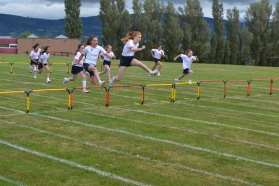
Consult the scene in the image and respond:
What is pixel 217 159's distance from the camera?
7.99m

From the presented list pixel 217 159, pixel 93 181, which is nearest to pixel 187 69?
pixel 217 159

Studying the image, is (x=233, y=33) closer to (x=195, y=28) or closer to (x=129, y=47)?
(x=195, y=28)

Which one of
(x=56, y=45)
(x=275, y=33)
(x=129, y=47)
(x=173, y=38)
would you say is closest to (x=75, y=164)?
(x=129, y=47)

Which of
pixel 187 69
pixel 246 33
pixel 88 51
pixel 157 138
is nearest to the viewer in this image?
pixel 157 138

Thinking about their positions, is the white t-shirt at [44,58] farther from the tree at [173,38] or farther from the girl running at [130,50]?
the tree at [173,38]

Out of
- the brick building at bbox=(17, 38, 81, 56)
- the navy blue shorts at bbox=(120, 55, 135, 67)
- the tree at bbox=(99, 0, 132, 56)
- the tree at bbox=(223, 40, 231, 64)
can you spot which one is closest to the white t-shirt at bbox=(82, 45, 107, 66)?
the navy blue shorts at bbox=(120, 55, 135, 67)

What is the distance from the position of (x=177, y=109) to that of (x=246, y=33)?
203 feet

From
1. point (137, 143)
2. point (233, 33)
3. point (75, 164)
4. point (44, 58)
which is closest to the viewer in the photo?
point (75, 164)

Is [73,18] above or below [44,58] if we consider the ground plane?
above

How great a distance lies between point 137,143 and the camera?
30.0ft

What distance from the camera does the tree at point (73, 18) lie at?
78.8m

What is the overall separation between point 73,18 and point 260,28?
31.6m

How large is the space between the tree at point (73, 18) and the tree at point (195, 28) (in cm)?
1788

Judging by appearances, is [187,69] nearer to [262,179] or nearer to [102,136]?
[102,136]
